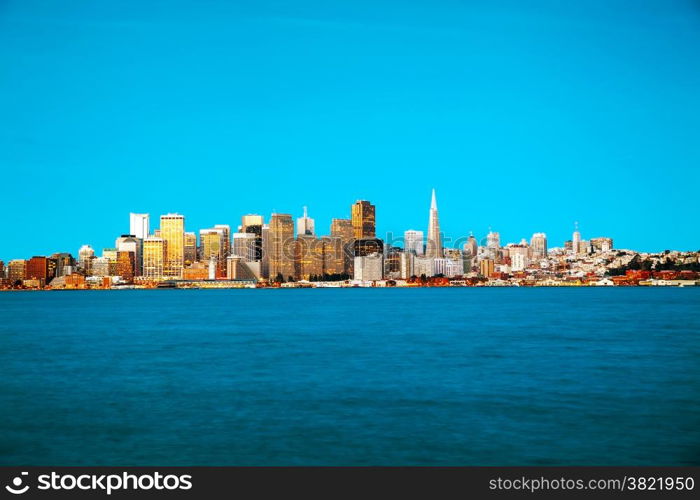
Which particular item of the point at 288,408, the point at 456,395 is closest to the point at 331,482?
the point at 288,408

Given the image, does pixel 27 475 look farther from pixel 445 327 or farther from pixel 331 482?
pixel 445 327

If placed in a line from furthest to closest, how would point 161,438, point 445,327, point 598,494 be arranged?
point 445,327, point 161,438, point 598,494

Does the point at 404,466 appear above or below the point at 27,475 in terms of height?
below
